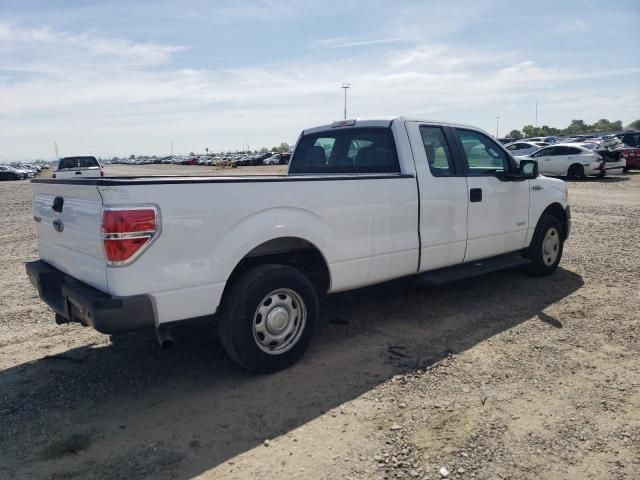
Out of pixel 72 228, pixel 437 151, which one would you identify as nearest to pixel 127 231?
pixel 72 228

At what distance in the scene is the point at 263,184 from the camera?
12.2 ft

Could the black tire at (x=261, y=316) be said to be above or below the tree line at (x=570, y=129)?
below

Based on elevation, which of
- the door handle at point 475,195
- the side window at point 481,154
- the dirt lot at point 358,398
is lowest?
the dirt lot at point 358,398

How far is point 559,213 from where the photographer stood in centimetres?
682

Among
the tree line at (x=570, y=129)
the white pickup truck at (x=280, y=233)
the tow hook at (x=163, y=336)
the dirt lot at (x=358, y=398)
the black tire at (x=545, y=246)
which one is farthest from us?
the tree line at (x=570, y=129)

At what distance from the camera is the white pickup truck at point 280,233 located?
10.7 ft

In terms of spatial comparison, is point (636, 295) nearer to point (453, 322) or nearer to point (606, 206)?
point (453, 322)

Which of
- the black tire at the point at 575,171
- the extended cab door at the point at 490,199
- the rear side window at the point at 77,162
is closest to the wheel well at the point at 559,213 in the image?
the extended cab door at the point at 490,199

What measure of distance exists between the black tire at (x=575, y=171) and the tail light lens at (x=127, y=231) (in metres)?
23.0

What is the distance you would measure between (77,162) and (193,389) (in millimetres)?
24099

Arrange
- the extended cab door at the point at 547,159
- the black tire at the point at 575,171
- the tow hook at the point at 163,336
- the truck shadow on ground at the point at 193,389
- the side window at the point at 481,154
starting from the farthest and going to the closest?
the extended cab door at the point at 547,159, the black tire at the point at 575,171, the side window at the point at 481,154, the tow hook at the point at 163,336, the truck shadow on ground at the point at 193,389

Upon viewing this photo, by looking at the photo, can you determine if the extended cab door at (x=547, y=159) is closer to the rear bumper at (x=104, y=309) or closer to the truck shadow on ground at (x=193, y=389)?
the truck shadow on ground at (x=193, y=389)

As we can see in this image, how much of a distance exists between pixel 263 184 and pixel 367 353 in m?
1.70

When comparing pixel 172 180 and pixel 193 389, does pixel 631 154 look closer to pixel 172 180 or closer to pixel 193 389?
pixel 193 389
